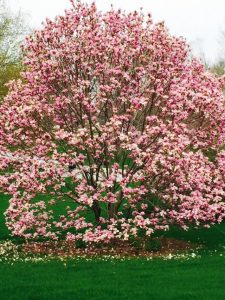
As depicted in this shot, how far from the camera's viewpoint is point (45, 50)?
17578 millimetres

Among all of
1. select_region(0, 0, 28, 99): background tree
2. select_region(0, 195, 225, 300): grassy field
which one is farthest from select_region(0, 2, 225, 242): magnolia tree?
select_region(0, 0, 28, 99): background tree

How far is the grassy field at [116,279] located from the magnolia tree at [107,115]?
1900 millimetres

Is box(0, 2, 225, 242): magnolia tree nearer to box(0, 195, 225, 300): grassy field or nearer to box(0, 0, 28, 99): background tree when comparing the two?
box(0, 195, 225, 300): grassy field

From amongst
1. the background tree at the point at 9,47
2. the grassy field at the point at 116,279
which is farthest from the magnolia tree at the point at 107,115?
the background tree at the point at 9,47

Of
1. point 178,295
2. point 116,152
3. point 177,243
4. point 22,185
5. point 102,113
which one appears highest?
point 102,113

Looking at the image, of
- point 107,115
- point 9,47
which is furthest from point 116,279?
point 9,47

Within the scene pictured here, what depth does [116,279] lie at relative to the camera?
13.0 meters

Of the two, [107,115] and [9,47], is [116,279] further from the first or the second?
[9,47]

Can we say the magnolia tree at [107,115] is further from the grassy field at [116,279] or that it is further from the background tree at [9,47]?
the background tree at [9,47]

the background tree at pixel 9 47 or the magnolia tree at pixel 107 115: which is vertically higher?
the background tree at pixel 9 47

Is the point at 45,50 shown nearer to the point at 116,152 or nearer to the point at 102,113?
the point at 102,113

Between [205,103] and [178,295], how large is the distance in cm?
822

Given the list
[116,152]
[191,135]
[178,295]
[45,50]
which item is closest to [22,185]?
[116,152]

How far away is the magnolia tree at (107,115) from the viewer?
56.3ft
